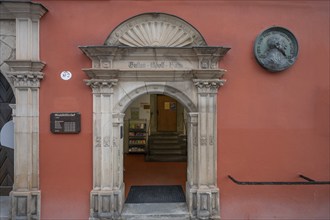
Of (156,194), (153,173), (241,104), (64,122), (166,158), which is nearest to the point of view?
(64,122)

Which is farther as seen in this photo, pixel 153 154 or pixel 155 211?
pixel 153 154

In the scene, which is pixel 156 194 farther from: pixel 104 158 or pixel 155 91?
pixel 155 91

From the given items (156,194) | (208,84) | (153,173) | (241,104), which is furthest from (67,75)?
(153,173)

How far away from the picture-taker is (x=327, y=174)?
475 cm

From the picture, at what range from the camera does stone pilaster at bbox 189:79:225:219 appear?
455cm

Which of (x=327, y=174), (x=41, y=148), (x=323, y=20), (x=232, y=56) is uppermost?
(x=323, y=20)

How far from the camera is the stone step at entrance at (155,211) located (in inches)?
180

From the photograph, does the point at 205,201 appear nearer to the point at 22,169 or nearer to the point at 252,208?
the point at 252,208

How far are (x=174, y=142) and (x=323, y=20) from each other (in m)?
6.63

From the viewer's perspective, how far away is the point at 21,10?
4.36 meters

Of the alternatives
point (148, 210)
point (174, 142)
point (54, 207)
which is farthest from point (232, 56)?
point (174, 142)

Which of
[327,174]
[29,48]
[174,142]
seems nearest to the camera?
[29,48]

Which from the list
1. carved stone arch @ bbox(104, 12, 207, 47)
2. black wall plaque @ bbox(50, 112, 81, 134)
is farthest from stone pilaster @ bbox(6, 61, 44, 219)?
carved stone arch @ bbox(104, 12, 207, 47)

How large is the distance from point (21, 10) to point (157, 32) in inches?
98.8
